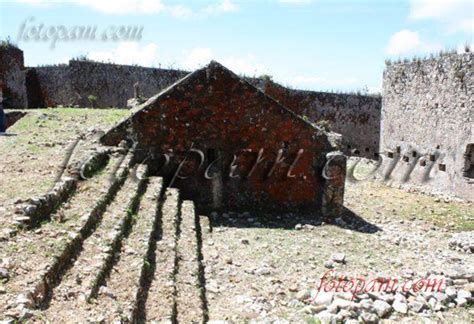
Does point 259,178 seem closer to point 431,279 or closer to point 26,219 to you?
point 431,279

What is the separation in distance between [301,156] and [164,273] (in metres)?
6.08

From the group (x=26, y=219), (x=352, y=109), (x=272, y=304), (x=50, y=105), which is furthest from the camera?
(x=352, y=109)

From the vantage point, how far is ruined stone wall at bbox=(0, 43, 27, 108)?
18.6m

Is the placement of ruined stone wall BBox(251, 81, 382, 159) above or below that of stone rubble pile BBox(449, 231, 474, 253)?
above

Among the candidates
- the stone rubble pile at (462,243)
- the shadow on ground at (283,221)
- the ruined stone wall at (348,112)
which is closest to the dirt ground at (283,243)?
the shadow on ground at (283,221)

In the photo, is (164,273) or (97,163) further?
(97,163)

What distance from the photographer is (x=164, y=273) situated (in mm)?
5570

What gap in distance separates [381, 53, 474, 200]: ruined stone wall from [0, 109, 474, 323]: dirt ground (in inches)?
52.6

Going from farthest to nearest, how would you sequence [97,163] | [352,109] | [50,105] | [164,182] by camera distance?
[352,109], [50,105], [164,182], [97,163]

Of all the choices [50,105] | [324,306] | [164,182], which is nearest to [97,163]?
[164,182]

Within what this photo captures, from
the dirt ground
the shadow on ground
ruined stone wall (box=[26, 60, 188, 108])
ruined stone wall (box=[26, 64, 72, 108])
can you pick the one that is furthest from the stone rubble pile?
ruined stone wall (box=[26, 64, 72, 108])

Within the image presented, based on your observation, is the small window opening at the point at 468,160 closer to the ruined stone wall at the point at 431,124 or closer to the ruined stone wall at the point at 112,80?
the ruined stone wall at the point at 431,124

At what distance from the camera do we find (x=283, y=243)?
858 centimetres

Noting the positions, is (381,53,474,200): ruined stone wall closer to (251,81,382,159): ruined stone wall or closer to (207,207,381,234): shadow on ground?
(207,207,381,234): shadow on ground
